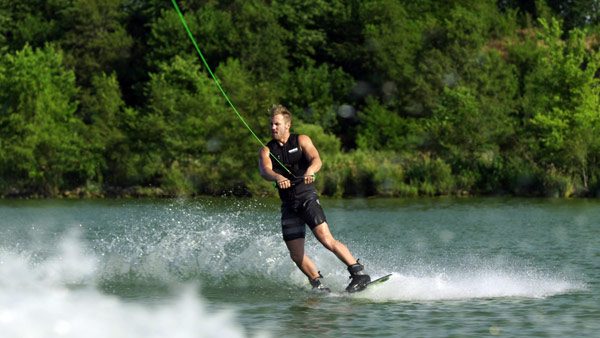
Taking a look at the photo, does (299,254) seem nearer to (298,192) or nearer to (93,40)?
(298,192)

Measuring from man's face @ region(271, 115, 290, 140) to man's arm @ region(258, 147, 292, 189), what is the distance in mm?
256

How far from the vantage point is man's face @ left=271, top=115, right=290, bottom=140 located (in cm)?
1347

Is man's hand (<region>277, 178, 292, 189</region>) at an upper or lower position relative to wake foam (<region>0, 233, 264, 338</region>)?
upper

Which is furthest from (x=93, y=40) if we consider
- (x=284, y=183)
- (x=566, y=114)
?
(x=284, y=183)

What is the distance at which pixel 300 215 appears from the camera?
13844 mm

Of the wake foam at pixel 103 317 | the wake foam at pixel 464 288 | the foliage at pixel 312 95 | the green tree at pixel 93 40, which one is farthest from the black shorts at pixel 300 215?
the green tree at pixel 93 40

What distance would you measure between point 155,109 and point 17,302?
4611cm

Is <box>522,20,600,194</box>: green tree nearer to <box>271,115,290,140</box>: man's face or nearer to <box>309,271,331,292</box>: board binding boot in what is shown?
<box>309,271,331,292</box>: board binding boot

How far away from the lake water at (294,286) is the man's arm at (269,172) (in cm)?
137

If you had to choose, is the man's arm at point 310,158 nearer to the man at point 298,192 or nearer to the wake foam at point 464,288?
the man at point 298,192

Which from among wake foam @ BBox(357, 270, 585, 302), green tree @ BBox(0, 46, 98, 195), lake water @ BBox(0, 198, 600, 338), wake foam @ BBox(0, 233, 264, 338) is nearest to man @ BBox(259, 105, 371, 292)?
wake foam @ BBox(357, 270, 585, 302)

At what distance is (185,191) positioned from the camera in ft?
169

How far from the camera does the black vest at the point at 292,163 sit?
13703 millimetres

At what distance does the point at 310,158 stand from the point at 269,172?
539 mm
